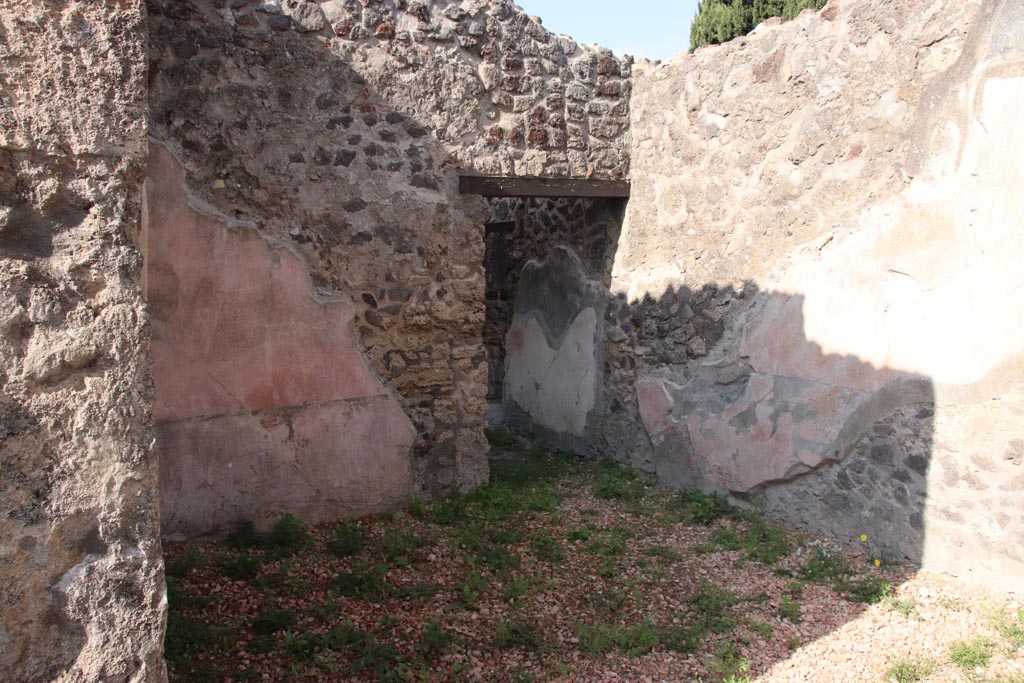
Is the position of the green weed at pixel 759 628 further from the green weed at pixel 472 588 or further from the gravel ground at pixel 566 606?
the green weed at pixel 472 588

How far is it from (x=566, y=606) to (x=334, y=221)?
7.68ft

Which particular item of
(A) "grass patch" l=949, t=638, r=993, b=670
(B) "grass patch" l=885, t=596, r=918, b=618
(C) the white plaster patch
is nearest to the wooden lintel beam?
(C) the white plaster patch

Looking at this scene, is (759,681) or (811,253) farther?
(811,253)

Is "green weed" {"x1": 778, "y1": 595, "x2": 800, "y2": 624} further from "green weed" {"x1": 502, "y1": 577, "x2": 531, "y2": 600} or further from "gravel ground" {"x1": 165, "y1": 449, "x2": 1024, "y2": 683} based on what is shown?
"green weed" {"x1": 502, "y1": 577, "x2": 531, "y2": 600}

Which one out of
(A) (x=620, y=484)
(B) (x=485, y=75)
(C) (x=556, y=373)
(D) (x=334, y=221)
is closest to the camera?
(D) (x=334, y=221)

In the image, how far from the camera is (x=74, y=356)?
142 cm

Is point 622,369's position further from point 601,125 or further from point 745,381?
point 601,125

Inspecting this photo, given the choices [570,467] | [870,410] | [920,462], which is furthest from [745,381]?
[570,467]

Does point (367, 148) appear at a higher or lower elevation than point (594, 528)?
higher

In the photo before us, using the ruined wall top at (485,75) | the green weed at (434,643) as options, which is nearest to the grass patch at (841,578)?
the green weed at (434,643)

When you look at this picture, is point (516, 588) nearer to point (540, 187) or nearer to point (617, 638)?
point (617, 638)

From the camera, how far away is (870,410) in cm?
378

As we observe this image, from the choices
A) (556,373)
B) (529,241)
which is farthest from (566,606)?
(529,241)

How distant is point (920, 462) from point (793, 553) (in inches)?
31.5
